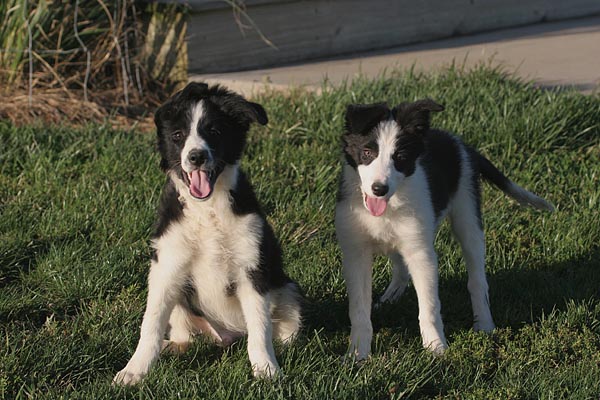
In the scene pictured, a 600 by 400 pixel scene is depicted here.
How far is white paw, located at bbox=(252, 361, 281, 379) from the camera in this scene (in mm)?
4160

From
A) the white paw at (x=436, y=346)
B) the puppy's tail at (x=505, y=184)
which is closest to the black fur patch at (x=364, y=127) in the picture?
the white paw at (x=436, y=346)

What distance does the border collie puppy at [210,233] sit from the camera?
13.9 feet

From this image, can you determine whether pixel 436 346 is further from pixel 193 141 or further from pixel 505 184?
pixel 193 141

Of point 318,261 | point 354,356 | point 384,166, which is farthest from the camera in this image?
point 318,261

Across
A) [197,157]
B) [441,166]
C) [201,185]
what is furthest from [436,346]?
[197,157]

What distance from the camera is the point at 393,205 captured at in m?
4.57

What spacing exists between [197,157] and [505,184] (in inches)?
82.8

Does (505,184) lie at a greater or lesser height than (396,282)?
greater

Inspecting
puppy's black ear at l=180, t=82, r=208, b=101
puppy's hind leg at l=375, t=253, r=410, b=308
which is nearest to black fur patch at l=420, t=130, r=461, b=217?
puppy's hind leg at l=375, t=253, r=410, b=308

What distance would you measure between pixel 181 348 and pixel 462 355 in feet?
4.39

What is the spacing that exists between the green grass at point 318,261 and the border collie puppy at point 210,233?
7.7 inches

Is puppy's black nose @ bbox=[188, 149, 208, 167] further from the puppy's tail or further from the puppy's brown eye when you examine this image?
the puppy's tail

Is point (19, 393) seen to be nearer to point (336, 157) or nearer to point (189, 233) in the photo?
point (189, 233)

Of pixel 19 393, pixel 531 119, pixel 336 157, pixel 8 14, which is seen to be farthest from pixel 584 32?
pixel 19 393
